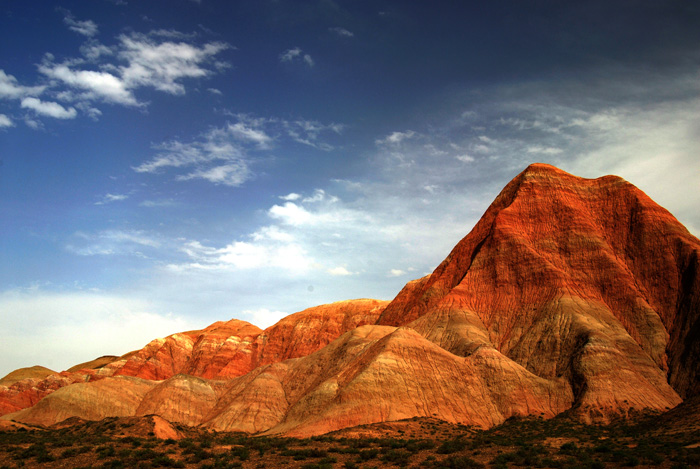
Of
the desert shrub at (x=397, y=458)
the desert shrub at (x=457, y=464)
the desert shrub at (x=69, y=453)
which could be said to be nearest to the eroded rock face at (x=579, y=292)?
the desert shrub at (x=457, y=464)

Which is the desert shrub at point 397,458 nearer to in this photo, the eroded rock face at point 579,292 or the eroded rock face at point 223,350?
the eroded rock face at point 579,292

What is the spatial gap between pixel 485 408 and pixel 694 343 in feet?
89.9

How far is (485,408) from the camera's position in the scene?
2260 inches

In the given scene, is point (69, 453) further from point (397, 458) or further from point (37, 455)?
point (397, 458)

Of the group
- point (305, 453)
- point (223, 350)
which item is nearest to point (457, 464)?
point (305, 453)

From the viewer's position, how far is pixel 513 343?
7238cm

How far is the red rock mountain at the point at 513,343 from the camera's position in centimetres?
5678

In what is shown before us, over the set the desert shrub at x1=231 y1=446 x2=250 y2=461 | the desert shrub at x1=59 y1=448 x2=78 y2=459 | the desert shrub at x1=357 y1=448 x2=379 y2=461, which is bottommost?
the desert shrub at x1=357 y1=448 x2=379 y2=461

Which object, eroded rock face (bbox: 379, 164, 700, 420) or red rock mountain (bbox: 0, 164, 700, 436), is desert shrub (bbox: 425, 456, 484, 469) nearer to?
red rock mountain (bbox: 0, 164, 700, 436)

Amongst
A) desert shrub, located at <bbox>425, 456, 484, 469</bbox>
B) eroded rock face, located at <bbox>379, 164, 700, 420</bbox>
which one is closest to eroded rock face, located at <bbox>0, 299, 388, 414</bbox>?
eroded rock face, located at <bbox>379, 164, 700, 420</bbox>

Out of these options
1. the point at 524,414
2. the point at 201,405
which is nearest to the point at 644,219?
the point at 524,414

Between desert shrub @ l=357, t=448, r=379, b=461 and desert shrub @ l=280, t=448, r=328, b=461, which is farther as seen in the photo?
desert shrub @ l=280, t=448, r=328, b=461

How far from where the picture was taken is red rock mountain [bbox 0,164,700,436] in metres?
Answer: 56.8

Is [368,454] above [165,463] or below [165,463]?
below
